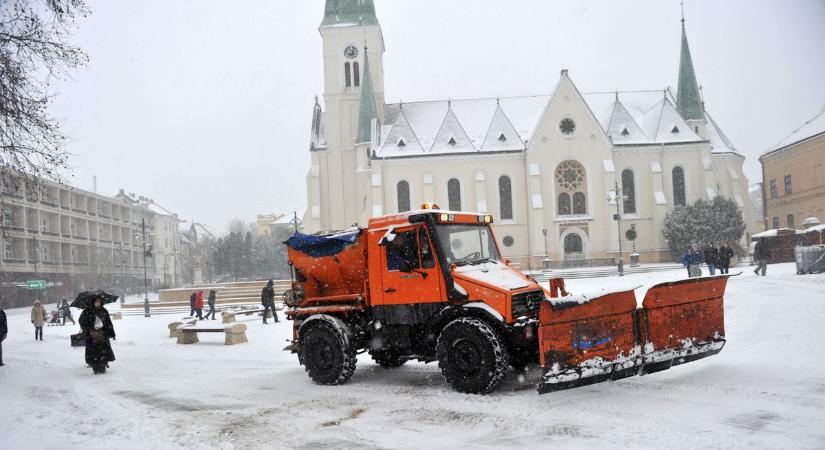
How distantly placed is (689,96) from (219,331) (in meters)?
51.5

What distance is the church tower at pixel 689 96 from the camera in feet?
189

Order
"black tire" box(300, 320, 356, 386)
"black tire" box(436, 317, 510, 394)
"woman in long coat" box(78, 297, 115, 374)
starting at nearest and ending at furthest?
"black tire" box(436, 317, 510, 394) → "black tire" box(300, 320, 356, 386) → "woman in long coat" box(78, 297, 115, 374)

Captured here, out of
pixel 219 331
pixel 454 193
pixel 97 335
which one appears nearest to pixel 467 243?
pixel 97 335

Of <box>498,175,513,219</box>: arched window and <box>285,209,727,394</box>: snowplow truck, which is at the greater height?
<box>498,175,513,219</box>: arched window

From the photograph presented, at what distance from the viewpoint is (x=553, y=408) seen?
319 inches

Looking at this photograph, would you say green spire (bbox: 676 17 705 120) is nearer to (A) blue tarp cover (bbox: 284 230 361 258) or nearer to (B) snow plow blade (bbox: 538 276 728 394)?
(B) snow plow blade (bbox: 538 276 728 394)

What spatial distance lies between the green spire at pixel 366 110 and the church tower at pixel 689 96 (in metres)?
27.1

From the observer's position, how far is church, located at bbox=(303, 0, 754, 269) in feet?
174

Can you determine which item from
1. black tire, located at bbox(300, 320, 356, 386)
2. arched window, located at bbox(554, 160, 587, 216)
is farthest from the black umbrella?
arched window, located at bbox(554, 160, 587, 216)

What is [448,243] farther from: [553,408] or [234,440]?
[234,440]

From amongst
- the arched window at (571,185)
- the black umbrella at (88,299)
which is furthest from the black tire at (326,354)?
the arched window at (571,185)

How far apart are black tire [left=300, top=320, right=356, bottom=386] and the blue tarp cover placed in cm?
121

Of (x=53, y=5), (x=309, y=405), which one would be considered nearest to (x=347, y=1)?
(x=53, y=5)

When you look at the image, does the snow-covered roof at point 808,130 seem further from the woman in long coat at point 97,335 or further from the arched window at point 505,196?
the woman in long coat at point 97,335
